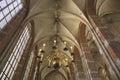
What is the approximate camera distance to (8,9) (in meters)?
9.17

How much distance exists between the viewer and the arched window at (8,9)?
329 inches

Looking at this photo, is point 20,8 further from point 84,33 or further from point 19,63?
point 84,33

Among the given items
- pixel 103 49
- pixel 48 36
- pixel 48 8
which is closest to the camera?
pixel 103 49

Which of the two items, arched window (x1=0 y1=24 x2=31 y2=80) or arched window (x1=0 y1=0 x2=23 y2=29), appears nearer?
arched window (x1=0 y1=0 x2=23 y2=29)

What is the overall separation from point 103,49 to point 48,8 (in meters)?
5.40

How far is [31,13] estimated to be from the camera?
37.9 ft

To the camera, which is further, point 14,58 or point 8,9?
point 14,58

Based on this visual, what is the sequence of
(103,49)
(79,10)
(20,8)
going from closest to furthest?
(103,49) < (20,8) < (79,10)

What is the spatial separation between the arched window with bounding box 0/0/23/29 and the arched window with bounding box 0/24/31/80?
1.69 m

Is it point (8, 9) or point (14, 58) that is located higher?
point (8, 9)

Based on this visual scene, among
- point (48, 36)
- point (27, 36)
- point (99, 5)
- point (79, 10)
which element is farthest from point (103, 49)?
point (48, 36)

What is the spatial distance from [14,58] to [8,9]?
2.63 m

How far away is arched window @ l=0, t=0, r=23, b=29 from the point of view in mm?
8359

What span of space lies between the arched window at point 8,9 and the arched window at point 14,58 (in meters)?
1.69
